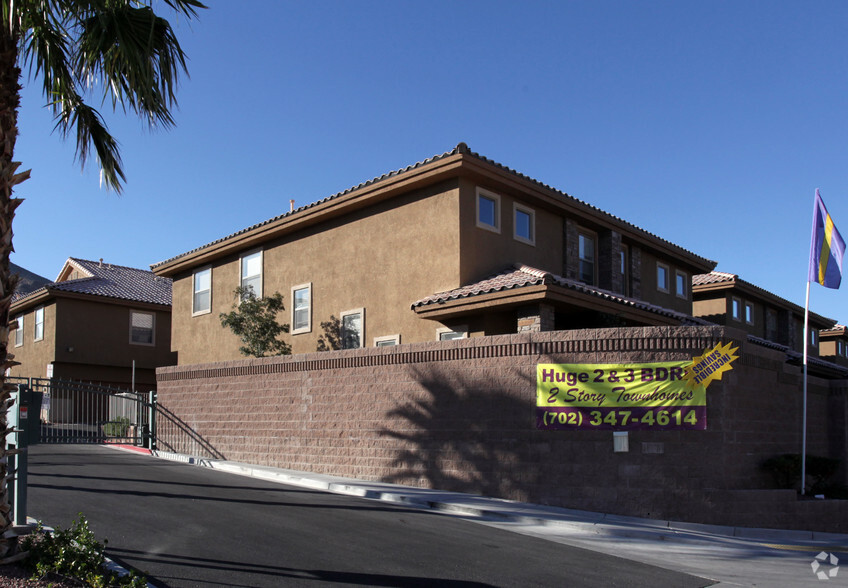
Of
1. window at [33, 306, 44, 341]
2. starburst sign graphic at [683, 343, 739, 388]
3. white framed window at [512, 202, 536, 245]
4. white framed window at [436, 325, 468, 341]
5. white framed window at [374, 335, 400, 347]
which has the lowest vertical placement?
starburst sign graphic at [683, 343, 739, 388]

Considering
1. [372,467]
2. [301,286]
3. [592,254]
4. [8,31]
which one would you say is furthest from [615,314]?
[8,31]

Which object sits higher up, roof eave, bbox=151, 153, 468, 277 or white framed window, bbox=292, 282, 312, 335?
roof eave, bbox=151, 153, 468, 277

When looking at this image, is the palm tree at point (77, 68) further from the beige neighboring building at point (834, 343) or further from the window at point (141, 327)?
the beige neighboring building at point (834, 343)

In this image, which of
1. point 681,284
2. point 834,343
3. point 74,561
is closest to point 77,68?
point 74,561

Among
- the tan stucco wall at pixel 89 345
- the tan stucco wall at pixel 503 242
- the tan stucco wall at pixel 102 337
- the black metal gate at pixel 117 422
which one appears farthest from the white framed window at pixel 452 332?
the tan stucco wall at pixel 89 345

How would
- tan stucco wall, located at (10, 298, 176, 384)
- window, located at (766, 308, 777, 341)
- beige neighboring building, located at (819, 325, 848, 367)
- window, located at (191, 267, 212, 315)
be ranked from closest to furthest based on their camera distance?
1. window, located at (191, 267, 212, 315)
2. tan stucco wall, located at (10, 298, 176, 384)
3. window, located at (766, 308, 777, 341)
4. beige neighboring building, located at (819, 325, 848, 367)

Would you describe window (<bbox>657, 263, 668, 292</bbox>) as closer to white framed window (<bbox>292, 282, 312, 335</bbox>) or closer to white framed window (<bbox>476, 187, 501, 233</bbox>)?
white framed window (<bbox>476, 187, 501, 233</bbox>)

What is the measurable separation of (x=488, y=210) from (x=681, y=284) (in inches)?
474

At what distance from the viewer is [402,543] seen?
9906 millimetres

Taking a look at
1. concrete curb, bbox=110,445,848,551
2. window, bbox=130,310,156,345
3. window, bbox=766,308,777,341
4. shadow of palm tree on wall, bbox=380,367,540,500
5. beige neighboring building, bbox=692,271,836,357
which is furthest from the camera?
window, bbox=766,308,777,341

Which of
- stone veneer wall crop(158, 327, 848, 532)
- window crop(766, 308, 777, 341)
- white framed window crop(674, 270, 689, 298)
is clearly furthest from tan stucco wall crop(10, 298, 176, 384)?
window crop(766, 308, 777, 341)

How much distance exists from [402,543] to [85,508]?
4.92 metres

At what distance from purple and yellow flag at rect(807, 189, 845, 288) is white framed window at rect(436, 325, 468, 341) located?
7749mm

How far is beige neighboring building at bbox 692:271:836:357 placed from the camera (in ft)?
105
